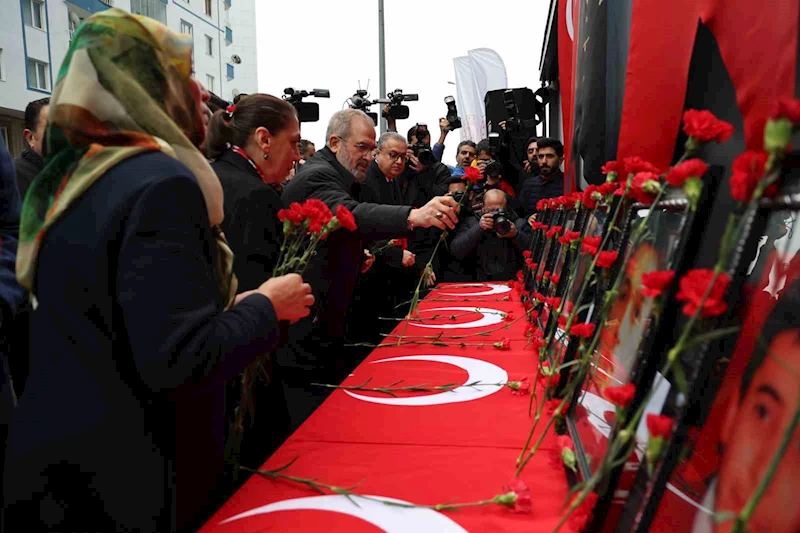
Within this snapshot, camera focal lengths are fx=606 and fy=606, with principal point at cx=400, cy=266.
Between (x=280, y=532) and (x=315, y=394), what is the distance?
90cm

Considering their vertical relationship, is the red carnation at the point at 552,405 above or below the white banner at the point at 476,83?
below

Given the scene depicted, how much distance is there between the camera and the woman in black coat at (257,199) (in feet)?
4.88

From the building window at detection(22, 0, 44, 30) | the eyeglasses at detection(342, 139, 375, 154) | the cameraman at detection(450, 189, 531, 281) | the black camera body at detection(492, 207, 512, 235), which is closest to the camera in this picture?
the eyeglasses at detection(342, 139, 375, 154)

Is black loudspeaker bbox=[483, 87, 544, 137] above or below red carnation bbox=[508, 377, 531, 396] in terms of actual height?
above

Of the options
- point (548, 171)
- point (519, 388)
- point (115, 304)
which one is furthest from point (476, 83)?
point (115, 304)

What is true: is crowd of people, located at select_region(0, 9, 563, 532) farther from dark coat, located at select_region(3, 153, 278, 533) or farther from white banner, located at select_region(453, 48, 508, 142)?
white banner, located at select_region(453, 48, 508, 142)

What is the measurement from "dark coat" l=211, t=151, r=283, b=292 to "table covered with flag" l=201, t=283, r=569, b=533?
379mm

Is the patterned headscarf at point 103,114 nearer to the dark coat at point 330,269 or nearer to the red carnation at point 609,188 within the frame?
the red carnation at point 609,188

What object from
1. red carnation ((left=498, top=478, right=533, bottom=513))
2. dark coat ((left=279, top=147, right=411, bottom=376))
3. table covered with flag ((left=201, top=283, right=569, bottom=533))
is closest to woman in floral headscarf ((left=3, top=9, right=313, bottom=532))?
table covered with flag ((left=201, top=283, right=569, bottom=533))

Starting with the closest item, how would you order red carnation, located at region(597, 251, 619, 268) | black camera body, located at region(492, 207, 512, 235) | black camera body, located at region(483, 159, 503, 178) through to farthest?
red carnation, located at region(597, 251, 619, 268) → black camera body, located at region(492, 207, 512, 235) → black camera body, located at region(483, 159, 503, 178)

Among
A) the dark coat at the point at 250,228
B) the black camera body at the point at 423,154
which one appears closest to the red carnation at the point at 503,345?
the dark coat at the point at 250,228

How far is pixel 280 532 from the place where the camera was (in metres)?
0.86

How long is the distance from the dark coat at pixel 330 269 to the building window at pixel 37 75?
13.5ft

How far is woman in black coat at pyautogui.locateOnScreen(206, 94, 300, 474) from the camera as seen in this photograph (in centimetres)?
→ 149
